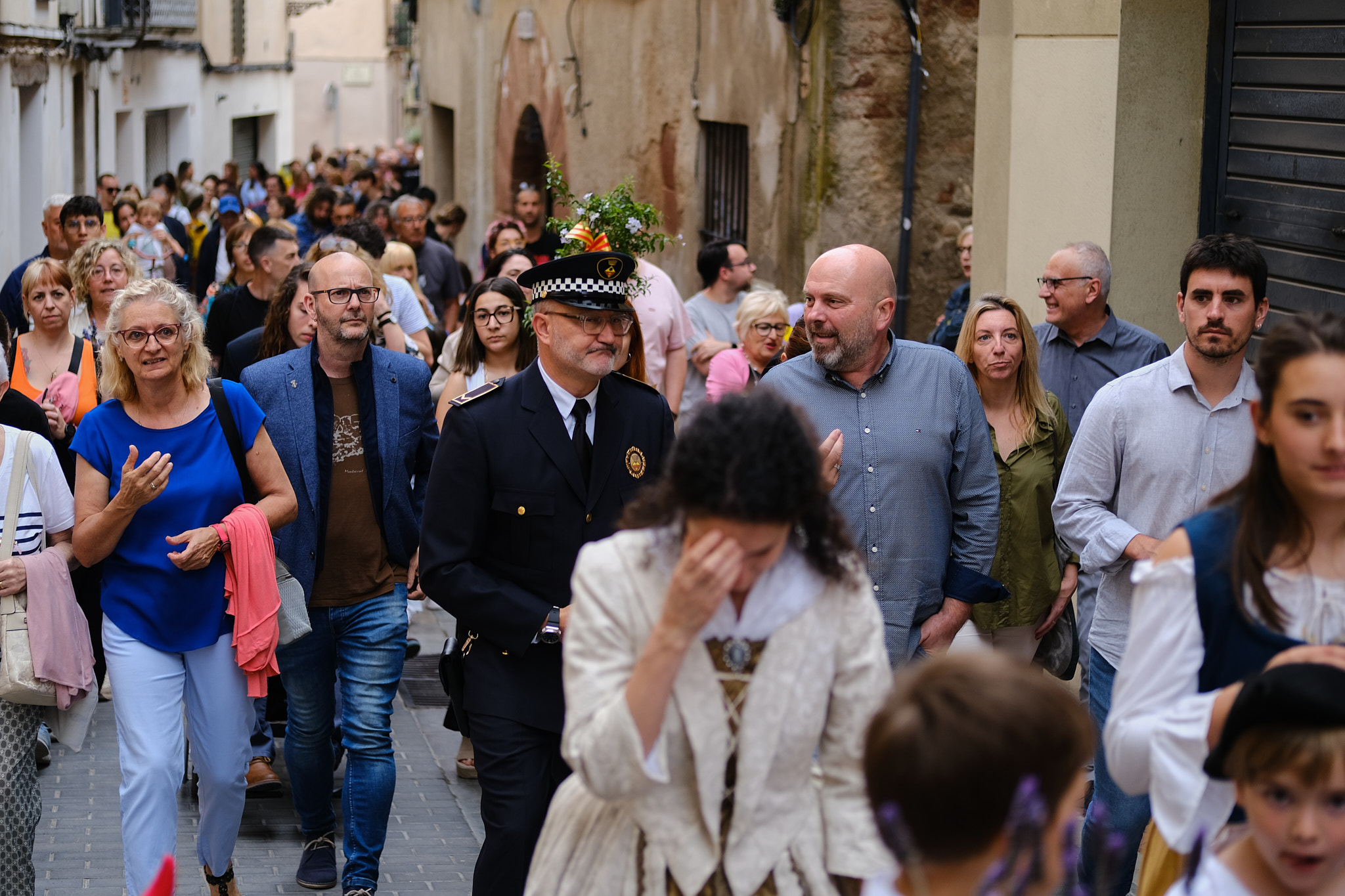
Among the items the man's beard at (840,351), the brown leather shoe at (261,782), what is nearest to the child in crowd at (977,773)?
the man's beard at (840,351)

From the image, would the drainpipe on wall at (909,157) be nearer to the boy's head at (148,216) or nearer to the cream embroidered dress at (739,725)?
the boy's head at (148,216)

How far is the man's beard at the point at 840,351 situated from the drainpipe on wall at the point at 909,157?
548 centimetres

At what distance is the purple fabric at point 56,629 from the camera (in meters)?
4.56

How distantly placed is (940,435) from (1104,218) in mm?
2652

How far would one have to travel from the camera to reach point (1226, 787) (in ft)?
8.58

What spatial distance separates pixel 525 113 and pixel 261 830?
1387cm

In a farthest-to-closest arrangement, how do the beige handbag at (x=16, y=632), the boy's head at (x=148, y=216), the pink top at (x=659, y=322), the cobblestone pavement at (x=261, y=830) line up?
the boy's head at (x=148, y=216) < the pink top at (x=659, y=322) < the cobblestone pavement at (x=261, y=830) < the beige handbag at (x=16, y=632)

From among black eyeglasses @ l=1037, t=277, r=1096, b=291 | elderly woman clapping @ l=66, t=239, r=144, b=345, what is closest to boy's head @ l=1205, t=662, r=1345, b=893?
black eyeglasses @ l=1037, t=277, r=1096, b=291

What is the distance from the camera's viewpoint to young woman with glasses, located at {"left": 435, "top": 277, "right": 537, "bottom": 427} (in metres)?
6.93

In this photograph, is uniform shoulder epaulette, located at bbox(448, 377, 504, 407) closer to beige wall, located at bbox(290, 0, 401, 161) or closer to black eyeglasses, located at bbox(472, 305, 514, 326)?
black eyeglasses, located at bbox(472, 305, 514, 326)

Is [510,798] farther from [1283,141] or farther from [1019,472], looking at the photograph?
[1283,141]

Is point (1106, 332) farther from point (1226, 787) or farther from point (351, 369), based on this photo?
point (1226, 787)

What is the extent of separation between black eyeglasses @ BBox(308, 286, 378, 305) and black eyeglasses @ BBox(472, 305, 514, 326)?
146 centimetres

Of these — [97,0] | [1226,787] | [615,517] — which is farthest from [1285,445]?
[97,0]
